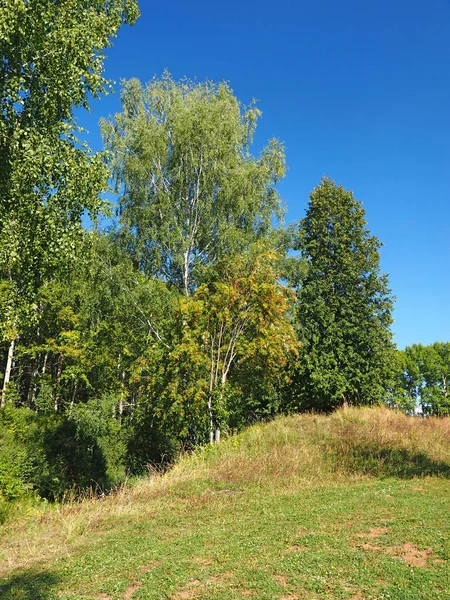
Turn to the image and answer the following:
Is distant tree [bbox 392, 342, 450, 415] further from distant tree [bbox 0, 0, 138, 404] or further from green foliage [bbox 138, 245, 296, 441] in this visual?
distant tree [bbox 0, 0, 138, 404]

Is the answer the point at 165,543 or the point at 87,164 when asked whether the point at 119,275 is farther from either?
the point at 165,543

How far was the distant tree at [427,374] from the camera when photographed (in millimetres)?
50438

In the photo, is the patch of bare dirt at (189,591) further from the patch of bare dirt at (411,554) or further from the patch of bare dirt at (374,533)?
the patch of bare dirt at (374,533)

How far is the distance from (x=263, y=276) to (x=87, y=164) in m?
8.40

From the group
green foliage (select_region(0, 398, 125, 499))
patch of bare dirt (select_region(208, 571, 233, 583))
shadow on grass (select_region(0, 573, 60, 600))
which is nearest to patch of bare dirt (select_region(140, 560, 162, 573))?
patch of bare dirt (select_region(208, 571, 233, 583))

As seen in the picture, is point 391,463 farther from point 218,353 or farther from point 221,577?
point 221,577

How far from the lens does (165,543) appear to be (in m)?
7.04

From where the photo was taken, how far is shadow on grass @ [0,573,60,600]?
523cm

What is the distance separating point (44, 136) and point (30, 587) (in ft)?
27.4

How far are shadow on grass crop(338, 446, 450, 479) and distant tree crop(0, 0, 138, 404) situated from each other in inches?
381

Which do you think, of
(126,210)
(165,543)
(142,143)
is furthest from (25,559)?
(142,143)

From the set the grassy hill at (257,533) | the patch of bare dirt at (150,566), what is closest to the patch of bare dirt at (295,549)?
the grassy hill at (257,533)

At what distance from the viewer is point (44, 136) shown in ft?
31.6

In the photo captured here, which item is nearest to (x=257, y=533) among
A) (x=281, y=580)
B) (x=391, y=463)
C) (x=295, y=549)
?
(x=295, y=549)
